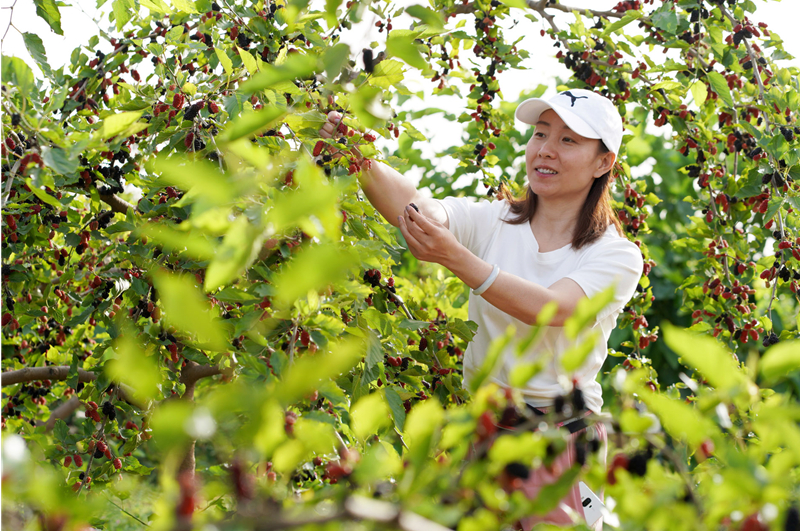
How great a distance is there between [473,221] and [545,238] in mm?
210

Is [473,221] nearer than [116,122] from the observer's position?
No

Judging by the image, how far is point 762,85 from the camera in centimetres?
196

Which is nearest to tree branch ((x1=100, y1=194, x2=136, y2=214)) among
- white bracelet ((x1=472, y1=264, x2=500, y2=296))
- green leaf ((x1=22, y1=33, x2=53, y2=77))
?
green leaf ((x1=22, y1=33, x2=53, y2=77))

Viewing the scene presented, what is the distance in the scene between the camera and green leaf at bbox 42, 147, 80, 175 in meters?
0.83

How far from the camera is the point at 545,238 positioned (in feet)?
5.70

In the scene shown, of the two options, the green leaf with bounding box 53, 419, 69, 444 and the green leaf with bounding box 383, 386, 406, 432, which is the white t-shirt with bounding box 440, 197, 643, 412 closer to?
the green leaf with bounding box 383, 386, 406, 432

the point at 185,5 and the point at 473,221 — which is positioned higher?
the point at 185,5

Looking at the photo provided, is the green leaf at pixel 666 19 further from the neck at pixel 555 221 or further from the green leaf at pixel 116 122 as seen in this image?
the green leaf at pixel 116 122

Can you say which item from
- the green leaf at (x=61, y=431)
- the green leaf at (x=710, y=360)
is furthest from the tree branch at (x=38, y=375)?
the green leaf at (x=710, y=360)

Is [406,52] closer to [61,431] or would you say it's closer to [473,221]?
[473,221]

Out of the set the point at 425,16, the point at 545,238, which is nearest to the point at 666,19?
the point at 545,238

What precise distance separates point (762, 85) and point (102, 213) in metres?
2.00

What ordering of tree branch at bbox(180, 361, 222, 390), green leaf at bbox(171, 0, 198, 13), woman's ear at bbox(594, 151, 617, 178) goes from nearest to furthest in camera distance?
green leaf at bbox(171, 0, 198, 13), woman's ear at bbox(594, 151, 617, 178), tree branch at bbox(180, 361, 222, 390)

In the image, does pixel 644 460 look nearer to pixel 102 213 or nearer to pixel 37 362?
pixel 102 213
